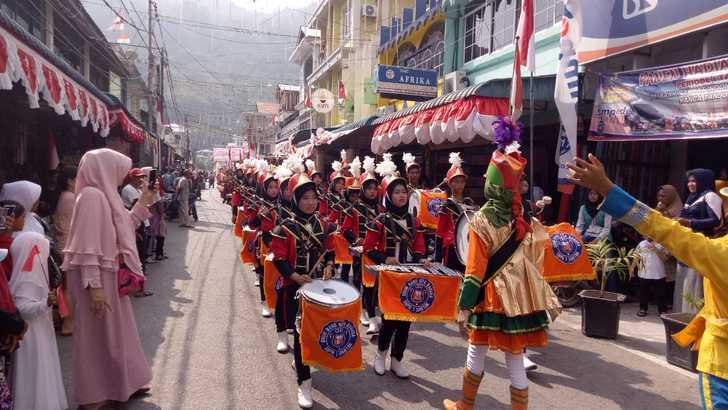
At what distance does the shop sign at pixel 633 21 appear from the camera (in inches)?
240

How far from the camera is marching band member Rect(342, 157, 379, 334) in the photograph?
5.81 meters

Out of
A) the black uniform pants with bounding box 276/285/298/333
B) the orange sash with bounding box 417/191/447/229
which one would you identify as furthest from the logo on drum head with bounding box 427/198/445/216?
the black uniform pants with bounding box 276/285/298/333

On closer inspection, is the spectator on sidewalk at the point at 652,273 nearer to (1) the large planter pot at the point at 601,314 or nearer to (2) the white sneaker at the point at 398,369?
(1) the large planter pot at the point at 601,314

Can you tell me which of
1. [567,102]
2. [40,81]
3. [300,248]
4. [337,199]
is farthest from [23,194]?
[567,102]

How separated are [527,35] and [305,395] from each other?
579 centimetres

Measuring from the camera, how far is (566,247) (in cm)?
554

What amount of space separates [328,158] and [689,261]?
1999 centimetres

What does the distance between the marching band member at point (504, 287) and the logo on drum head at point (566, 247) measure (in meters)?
2.55

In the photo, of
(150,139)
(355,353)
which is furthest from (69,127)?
(355,353)

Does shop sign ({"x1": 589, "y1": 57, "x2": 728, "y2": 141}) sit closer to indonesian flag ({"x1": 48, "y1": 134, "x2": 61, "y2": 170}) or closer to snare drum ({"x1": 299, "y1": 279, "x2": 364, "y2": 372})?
snare drum ({"x1": 299, "y1": 279, "x2": 364, "y2": 372})

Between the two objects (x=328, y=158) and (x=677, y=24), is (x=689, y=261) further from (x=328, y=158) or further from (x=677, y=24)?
(x=328, y=158)

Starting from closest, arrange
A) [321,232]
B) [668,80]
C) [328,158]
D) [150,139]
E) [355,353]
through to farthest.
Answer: [355,353] < [321,232] < [668,80] < [150,139] < [328,158]

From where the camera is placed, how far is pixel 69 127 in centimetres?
1227

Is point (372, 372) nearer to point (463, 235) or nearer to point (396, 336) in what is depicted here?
point (396, 336)
